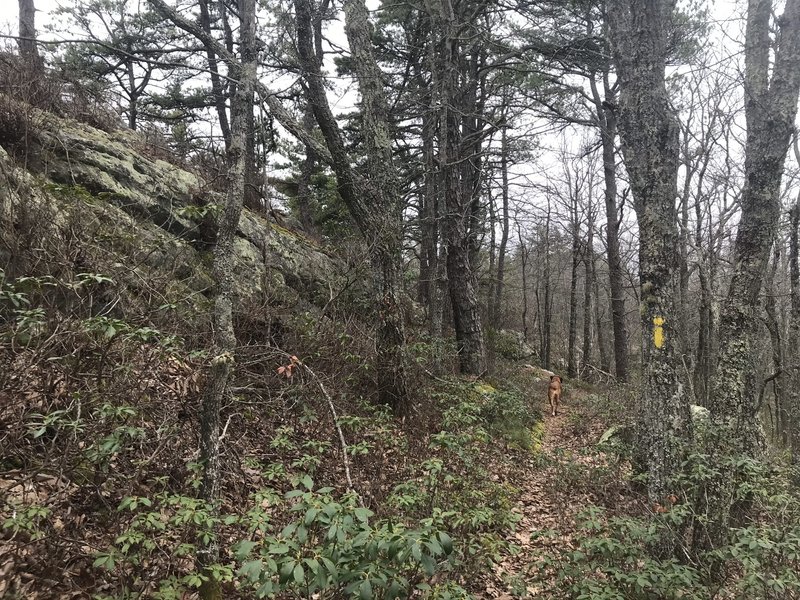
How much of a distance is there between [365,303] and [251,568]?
19.2 ft

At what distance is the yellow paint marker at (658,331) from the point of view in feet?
13.4

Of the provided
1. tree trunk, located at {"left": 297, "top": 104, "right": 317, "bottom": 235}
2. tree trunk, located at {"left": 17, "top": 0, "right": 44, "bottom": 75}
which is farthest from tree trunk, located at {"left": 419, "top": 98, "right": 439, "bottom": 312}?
tree trunk, located at {"left": 17, "top": 0, "right": 44, "bottom": 75}

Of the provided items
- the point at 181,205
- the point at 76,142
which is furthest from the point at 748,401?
the point at 76,142

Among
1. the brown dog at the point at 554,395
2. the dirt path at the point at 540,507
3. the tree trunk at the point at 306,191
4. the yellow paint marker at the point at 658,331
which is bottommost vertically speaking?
the dirt path at the point at 540,507

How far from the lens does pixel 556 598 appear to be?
348cm

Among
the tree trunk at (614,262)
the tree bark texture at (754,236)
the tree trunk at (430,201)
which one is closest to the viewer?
the tree bark texture at (754,236)

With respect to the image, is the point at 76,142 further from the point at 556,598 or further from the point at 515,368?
the point at 515,368

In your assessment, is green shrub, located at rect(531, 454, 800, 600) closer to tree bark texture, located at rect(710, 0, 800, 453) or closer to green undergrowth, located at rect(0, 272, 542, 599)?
green undergrowth, located at rect(0, 272, 542, 599)

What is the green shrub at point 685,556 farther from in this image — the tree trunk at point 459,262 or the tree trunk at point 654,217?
the tree trunk at point 459,262

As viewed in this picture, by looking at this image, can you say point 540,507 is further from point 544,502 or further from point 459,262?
point 459,262

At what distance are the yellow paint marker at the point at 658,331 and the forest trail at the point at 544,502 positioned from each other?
1.87 metres

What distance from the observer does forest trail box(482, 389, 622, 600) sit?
13.1 feet

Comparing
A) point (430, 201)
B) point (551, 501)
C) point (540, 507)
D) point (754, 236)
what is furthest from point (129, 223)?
point (754, 236)

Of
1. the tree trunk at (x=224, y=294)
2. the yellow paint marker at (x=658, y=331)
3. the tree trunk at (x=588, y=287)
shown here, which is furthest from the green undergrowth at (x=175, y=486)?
the tree trunk at (x=588, y=287)
